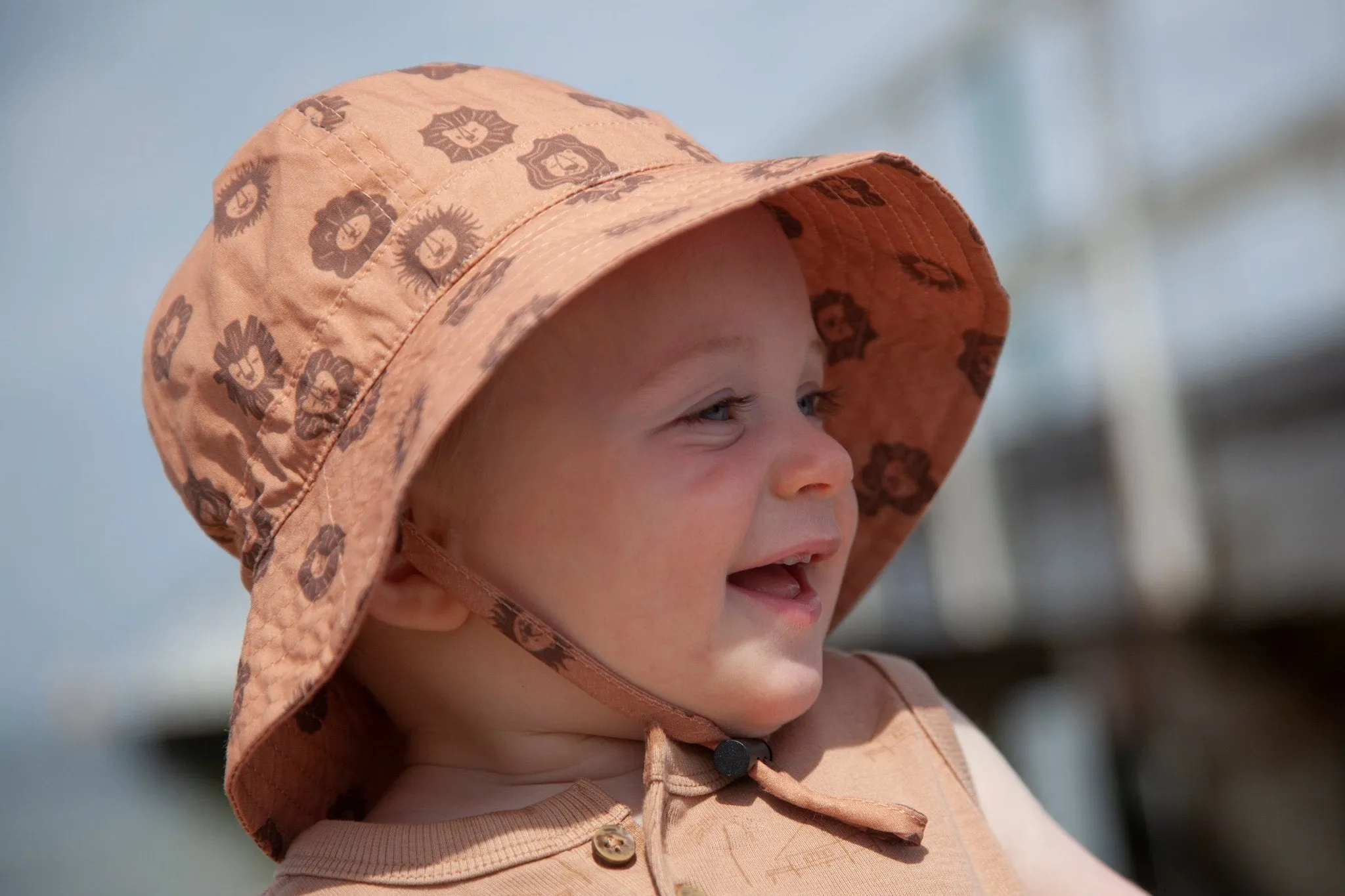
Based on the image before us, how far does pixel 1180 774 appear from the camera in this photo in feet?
8.68

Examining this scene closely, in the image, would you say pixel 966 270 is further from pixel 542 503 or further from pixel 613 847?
pixel 613 847

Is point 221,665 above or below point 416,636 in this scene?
below

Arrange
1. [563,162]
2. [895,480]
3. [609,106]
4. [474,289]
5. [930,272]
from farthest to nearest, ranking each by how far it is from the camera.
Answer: [895,480] → [930,272] → [609,106] → [563,162] → [474,289]

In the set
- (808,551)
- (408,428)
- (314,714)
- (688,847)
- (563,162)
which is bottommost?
(314,714)

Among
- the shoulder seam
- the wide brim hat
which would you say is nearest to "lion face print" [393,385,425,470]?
the wide brim hat

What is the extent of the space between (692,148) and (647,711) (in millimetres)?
623

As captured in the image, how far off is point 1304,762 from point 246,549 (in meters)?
2.32

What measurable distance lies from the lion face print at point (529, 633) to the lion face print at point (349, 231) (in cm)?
35

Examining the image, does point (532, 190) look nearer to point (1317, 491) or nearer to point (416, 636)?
point (416, 636)

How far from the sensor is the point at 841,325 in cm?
156

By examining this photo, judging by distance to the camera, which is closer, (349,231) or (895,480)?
(349,231)

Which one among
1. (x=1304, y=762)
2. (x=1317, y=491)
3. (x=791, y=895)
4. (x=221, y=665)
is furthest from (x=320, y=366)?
(x=221, y=665)

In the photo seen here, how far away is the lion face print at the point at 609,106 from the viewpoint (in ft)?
4.30

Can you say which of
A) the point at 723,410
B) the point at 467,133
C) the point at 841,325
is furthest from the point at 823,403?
the point at 467,133
